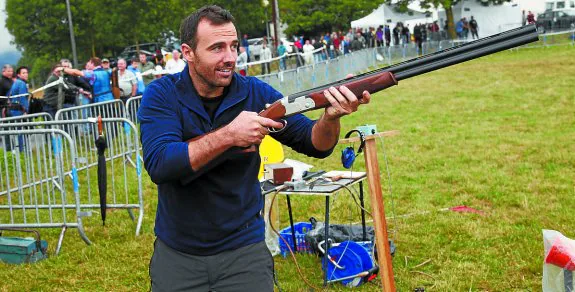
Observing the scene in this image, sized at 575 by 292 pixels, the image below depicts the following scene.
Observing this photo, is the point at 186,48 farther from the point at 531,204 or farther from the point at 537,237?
the point at 531,204

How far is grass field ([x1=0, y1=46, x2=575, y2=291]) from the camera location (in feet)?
21.7

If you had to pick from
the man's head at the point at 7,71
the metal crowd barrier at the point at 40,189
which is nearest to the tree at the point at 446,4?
the man's head at the point at 7,71

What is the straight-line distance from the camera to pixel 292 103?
356 cm

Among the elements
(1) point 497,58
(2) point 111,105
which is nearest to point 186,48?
(2) point 111,105

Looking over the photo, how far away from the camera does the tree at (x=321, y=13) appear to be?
2699 inches

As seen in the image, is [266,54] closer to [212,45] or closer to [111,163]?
[111,163]

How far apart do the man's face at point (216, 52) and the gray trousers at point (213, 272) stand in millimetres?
914

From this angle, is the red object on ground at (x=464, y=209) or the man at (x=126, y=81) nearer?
the red object on ground at (x=464, y=209)

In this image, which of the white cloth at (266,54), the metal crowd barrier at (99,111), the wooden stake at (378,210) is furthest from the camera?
the white cloth at (266,54)

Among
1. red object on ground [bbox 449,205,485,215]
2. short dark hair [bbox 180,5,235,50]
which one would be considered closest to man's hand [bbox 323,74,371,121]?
short dark hair [bbox 180,5,235,50]

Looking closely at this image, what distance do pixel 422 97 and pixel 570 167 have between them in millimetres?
11425

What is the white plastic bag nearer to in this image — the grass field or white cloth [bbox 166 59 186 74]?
the grass field

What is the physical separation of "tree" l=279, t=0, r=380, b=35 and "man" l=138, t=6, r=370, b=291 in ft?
216

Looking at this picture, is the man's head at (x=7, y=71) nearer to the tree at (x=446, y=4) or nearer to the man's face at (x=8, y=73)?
the man's face at (x=8, y=73)
